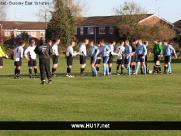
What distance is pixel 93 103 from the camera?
16.0 metres

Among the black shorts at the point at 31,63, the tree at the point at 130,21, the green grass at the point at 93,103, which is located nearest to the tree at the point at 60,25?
the tree at the point at 130,21

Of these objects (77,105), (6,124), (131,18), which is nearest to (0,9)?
(131,18)

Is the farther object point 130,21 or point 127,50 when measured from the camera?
point 130,21

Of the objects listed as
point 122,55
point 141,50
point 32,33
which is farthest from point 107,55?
point 32,33

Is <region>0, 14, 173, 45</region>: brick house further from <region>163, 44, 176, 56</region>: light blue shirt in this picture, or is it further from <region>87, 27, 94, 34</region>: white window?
<region>163, 44, 176, 56</region>: light blue shirt

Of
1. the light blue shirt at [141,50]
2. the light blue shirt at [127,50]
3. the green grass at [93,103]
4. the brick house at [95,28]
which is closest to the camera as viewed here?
the green grass at [93,103]

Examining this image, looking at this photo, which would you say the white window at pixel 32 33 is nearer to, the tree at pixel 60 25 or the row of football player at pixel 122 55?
the tree at pixel 60 25

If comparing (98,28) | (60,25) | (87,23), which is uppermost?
(87,23)

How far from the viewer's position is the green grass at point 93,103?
13047 millimetres

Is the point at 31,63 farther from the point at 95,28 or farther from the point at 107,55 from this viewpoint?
the point at 95,28

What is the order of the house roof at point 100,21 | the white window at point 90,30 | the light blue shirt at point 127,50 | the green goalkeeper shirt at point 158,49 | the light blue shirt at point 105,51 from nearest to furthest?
the light blue shirt at point 105,51
the light blue shirt at point 127,50
the green goalkeeper shirt at point 158,49
the house roof at point 100,21
the white window at point 90,30

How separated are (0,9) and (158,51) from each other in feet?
160

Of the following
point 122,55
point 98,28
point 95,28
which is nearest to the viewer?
point 122,55

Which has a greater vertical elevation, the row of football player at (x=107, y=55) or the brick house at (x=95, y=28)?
the brick house at (x=95, y=28)
